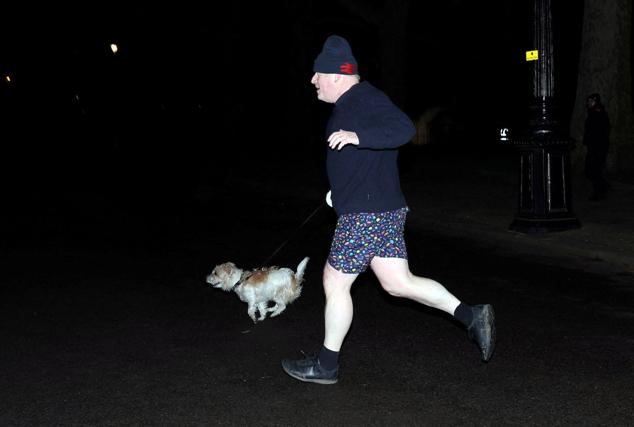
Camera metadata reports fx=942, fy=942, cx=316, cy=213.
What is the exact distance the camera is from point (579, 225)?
1205 cm

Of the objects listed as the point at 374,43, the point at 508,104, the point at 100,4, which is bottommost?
the point at 508,104

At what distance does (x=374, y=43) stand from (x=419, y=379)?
45.8m

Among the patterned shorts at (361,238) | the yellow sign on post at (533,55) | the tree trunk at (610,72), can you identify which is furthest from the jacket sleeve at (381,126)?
the tree trunk at (610,72)

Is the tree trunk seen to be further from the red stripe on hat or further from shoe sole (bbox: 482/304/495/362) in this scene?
the red stripe on hat

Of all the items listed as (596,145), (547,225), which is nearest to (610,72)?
(596,145)

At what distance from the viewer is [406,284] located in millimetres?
5625

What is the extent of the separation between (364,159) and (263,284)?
2.06 m

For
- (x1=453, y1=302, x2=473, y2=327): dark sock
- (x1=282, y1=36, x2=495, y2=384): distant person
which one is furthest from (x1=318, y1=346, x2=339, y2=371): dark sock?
(x1=453, y1=302, x2=473, y2=327): dark sock

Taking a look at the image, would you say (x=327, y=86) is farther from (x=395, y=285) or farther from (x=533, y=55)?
(x=533, y=55)

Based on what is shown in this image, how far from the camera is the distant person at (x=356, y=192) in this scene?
522cm

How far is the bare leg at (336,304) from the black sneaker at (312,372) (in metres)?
0.15

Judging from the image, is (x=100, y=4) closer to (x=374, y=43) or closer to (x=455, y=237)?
(x=374, y=43)

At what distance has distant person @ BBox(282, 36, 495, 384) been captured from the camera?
5.22 metres

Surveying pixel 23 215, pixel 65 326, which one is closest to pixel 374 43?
pixel 23 215
